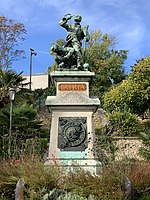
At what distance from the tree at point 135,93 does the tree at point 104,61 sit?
14.2 meters

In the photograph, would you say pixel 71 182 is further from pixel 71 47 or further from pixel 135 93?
pixel 135 93

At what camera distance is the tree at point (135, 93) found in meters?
27.5

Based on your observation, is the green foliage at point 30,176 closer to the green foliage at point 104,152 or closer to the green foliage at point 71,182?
the green foliage at point 71,182

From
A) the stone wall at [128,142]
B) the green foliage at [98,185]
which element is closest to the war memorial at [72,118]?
the green foliage at [98,185]

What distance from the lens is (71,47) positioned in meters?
11.1

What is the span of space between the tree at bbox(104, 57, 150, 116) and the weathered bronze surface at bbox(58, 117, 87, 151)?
1721cm

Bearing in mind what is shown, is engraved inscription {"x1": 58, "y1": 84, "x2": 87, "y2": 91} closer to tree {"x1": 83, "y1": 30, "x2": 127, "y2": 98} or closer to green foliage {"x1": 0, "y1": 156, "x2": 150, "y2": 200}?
green foliage {"x1": 0, "y1": 156, "x2": 150, "y2": 200}

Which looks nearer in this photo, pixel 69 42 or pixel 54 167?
pixel 54 167

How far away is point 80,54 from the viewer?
35.9 ft

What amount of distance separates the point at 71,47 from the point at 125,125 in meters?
13.7

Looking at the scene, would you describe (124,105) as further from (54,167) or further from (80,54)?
(54,167)

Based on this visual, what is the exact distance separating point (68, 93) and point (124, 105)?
57.8ft

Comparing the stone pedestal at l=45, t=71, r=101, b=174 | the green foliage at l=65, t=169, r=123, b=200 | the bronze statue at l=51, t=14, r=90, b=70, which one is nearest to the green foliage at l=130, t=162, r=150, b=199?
the green foliage at l=65, t=169, r=123, b=200

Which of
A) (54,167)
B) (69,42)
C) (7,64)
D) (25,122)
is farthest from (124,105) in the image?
(54,167)
